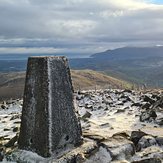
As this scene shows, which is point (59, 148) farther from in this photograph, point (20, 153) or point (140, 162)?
point (140, 162)

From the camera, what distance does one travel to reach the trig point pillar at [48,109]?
12.2m

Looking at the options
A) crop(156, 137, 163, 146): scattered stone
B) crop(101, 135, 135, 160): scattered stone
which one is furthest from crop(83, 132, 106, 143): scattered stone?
crop(156, 137, 163, 146): scattered stone

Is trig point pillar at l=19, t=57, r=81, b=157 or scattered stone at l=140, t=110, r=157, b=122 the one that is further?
scattered stone at l=140, t=110, r=157, b=122

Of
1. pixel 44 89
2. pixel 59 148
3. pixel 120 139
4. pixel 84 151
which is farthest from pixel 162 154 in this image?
pixel 44 89

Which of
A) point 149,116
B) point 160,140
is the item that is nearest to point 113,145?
point 160,140

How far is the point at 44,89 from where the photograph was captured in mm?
12375

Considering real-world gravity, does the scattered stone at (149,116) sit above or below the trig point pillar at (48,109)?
below

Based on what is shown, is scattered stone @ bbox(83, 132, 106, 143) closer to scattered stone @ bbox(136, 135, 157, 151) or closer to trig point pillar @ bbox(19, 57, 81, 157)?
trig point pillar @ bbox(19, 57, 81, 157)

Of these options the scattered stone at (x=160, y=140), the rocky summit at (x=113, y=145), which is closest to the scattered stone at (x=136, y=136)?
the rocky summit at (x=113, y=145)

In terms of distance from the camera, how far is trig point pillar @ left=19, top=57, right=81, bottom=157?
12.2m

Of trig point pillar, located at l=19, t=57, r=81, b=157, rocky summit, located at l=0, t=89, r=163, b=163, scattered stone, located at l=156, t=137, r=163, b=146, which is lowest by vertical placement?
rocky summit, located at l=0, t=89, r=163, b=163

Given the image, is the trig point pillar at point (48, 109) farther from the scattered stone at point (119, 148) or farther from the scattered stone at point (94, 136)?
the scattered stone at point (119, 148)

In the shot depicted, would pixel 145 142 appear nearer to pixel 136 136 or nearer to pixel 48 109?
pixel 136 136

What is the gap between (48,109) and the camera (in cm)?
1221
